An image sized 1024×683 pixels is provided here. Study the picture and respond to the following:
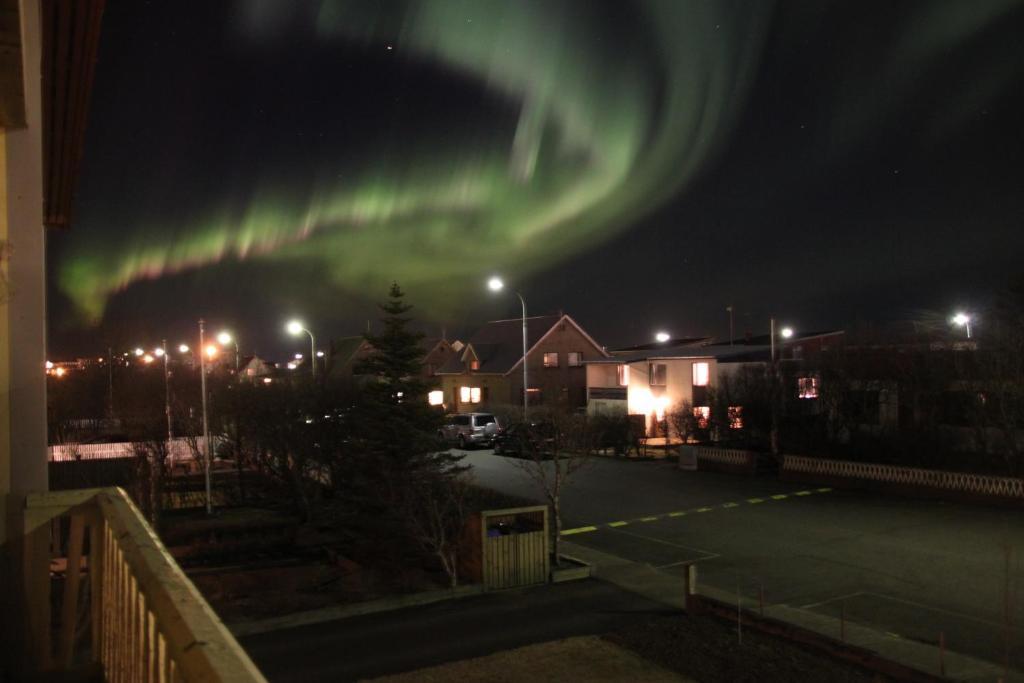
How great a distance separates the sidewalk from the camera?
9.80m

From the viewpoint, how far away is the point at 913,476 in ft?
79.6

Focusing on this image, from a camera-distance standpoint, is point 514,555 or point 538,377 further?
point 538,377

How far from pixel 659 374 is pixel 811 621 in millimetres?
32435

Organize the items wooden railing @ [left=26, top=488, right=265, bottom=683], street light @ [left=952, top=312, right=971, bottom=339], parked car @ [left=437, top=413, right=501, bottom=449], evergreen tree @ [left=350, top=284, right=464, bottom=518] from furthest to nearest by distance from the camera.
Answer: parked car @ [left=437, top=413, right=501, bottom=449]
street light @ [left=952, top=312, right=971, bottom=339]
evergreen tree @ [left=350, top=284, right=464, bottom=518]
wooden railing @ [left=26, top=488, right=265, bottom=683]

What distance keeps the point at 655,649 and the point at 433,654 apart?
10.9 feet

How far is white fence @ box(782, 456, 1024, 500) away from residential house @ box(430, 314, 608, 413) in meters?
29.7

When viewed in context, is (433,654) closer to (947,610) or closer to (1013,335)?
(947,610)

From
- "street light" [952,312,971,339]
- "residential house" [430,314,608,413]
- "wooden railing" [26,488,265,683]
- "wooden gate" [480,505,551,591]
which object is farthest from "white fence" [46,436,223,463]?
"street light" [952,312,971,339]

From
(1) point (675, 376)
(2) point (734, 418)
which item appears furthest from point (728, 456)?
(1) point (675, 376)

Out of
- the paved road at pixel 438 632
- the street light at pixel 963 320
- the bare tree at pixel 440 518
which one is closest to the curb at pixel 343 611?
the paved road at pixel 438 632

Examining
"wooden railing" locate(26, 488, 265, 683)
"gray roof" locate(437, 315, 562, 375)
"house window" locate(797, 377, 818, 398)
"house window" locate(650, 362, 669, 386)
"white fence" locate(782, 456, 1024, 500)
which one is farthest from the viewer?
"gray roof" locate(437, 315, 562, 375)

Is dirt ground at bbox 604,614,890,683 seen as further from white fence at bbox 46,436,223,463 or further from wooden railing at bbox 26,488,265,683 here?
white fence at bbox 46,436,223,463

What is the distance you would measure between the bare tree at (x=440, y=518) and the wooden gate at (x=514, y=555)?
66cm

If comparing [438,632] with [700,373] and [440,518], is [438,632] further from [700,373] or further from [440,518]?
[700,373]
